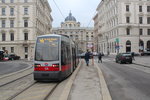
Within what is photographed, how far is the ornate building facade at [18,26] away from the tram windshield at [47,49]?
45.9 meters

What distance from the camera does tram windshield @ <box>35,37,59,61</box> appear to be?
11.2 meters

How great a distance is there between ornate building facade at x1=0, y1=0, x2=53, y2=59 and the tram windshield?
45875 millimetres

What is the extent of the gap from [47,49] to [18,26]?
48.4 m

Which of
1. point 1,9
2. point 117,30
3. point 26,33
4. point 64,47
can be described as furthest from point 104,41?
point 64,47

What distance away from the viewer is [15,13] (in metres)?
57.0

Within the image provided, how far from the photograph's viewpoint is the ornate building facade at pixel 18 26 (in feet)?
185

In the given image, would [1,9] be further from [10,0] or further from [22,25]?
[22,25]

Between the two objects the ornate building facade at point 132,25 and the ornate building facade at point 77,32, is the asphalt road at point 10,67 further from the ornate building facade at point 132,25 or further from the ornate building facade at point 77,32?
the ornate building facade at point 77,32

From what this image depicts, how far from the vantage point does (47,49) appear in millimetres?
11312

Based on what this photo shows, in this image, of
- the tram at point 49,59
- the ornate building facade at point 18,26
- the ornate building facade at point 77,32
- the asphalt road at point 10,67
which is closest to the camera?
the tram at point 49,59

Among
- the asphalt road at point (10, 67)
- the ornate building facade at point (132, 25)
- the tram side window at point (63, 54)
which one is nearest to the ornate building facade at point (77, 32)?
the ornate building facade at point (132, 25)

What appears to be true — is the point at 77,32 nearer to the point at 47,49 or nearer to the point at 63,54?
the point at 63,54

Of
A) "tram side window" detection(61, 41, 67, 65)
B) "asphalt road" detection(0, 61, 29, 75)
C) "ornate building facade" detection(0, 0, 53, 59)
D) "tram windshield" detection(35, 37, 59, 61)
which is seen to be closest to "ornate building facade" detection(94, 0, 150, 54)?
"ornate building facade" detection(0, 0, 53, 59)

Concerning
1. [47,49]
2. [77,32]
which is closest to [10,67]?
[47,49]
